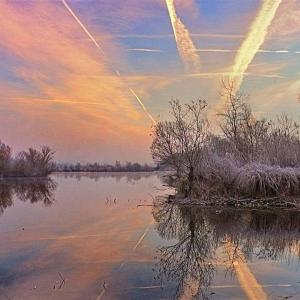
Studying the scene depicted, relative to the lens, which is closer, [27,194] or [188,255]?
[188,255]

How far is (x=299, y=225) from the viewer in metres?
20.5

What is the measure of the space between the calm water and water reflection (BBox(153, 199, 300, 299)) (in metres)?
0.03

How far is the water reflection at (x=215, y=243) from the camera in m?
11.2

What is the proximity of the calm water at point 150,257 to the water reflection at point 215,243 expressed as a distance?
31mm

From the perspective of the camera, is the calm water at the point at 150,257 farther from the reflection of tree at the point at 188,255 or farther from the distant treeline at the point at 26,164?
the distant treeline at the point at 26,164

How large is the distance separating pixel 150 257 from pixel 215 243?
3.19 meters

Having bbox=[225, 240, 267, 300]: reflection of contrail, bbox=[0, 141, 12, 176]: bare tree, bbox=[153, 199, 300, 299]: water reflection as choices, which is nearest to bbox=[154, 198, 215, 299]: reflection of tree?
bbox=[153, 199, 300, 299]: water reflection

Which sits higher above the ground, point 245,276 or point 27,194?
point 27,194

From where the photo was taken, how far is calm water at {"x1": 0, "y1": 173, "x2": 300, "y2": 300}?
9.97m

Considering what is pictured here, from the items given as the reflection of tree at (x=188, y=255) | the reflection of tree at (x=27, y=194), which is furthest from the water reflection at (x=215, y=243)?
the reflection of tree at (x=27, y=194)

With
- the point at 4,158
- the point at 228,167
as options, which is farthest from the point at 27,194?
the point at 4,158

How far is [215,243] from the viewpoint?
52.2ft

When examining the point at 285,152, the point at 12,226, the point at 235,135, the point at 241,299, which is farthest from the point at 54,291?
the point at 235,135

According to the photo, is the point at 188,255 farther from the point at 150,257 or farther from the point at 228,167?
the point at 228,167
